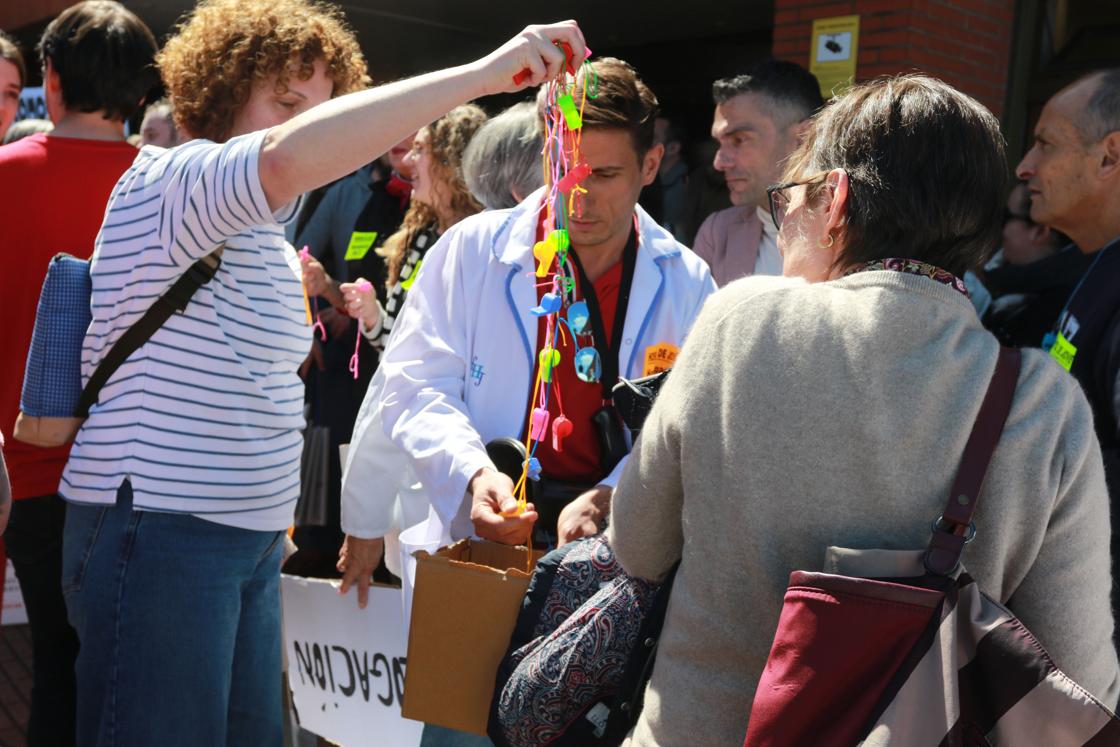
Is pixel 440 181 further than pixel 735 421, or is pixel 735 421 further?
pixel 440 181

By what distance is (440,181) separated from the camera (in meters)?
3.83

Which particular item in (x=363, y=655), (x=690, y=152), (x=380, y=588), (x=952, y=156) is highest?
(x=952, y=156)

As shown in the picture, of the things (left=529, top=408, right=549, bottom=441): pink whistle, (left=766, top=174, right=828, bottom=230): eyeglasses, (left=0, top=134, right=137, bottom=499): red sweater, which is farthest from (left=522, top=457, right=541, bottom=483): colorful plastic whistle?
(left=0, top=134, right=137, bottom=499): red sweater

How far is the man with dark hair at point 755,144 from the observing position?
13.0 ft

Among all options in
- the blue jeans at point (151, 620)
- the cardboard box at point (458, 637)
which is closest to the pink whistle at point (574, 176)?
the cardboard box at point (458, 637)

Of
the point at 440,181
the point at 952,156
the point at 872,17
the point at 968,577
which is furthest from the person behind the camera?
the point at 872,17

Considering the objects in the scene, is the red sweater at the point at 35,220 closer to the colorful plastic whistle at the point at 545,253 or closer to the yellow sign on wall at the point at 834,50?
the colorful plastic whistle at the point at 545,253

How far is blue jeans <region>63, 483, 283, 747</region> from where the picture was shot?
81.5 inches

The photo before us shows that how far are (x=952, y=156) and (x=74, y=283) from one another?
163 centimetres

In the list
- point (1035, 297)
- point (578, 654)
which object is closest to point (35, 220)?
point (578, 654)

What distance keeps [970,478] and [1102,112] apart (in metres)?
1.89

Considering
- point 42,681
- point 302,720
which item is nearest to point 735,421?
point 302,720

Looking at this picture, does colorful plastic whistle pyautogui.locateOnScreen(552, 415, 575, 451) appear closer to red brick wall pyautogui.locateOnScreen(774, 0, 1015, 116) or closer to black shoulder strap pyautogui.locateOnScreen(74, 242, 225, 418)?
black shoulder strap pyautogui.locateOnScreen(74, 242, 225, 418)

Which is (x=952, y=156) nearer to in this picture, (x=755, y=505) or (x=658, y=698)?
(x=755, y=505)
